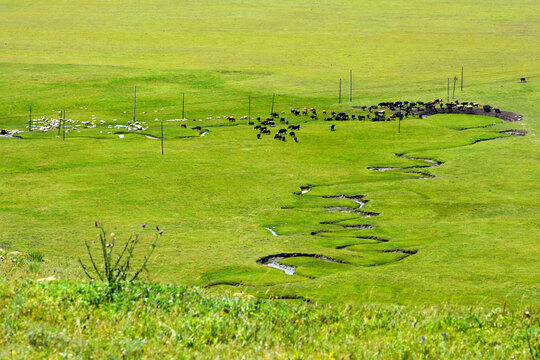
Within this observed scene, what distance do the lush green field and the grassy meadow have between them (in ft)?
0.64

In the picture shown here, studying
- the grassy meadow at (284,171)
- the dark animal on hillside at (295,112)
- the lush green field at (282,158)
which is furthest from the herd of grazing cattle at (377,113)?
the lush green field at (282,158)

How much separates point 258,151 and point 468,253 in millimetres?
34930

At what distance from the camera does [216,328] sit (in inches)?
384

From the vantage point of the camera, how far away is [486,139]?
232 ft

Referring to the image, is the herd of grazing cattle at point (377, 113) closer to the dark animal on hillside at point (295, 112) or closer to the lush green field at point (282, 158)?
the dark animal on hillside at point (295, 112)

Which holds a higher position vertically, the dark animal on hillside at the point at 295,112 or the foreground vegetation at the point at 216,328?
the foreground vegetation at the point at 216,328

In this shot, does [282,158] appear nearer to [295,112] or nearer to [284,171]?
[284,171]

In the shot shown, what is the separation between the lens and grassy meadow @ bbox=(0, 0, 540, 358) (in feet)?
85.9

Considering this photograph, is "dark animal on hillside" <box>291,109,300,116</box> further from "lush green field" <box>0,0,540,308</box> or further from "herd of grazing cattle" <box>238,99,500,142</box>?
"lush green field" <box>0,0,540,308</box>

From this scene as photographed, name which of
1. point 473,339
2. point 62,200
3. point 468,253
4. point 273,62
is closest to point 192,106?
point 273,62

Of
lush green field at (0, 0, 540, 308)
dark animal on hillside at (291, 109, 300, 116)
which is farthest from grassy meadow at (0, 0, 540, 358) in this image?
dark animal on hillside at (291, 109, 300, 116)

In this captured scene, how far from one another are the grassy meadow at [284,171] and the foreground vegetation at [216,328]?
0.08 m

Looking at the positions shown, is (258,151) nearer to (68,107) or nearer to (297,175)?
(297,175)

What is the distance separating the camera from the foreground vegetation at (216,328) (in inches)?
345
